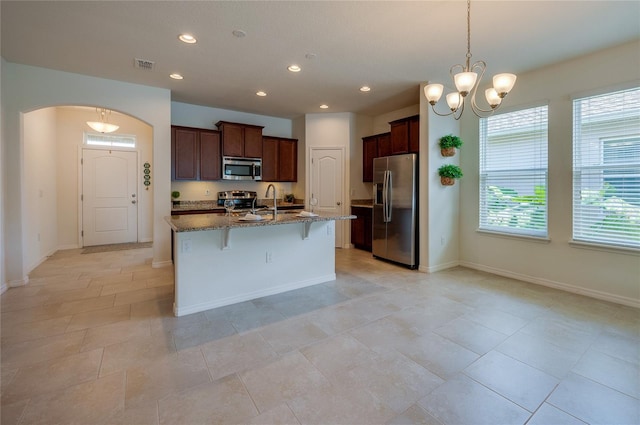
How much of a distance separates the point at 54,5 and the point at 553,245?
236 inches

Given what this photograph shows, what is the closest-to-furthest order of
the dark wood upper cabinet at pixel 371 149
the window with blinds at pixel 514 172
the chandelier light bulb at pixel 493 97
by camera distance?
1. the chandelier light bulb at pixel 493 97
2. the window with blinds at pixel 514 172
3. the dark wood upper cabinet at pixel 371 149

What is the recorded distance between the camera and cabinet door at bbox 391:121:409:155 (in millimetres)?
4805

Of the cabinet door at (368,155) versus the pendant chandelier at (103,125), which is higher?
the pendant chandelier at (103,125)

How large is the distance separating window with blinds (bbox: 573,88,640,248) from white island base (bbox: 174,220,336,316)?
124 inches

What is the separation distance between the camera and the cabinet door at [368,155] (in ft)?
20.0

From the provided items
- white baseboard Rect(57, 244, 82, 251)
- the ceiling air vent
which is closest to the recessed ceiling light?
the ceiling air vent

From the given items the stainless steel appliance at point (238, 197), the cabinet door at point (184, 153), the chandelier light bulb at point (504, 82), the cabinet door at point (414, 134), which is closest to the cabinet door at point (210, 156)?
the cabinet door at point (184, 153)

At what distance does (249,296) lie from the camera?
11.1 ft

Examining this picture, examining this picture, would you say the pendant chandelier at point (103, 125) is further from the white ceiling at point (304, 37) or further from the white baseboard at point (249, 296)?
the white baseboard at point (249, 296)

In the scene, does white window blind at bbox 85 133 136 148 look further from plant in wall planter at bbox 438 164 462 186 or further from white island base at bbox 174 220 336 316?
plant in wall planter at bbox 438 164 462 186

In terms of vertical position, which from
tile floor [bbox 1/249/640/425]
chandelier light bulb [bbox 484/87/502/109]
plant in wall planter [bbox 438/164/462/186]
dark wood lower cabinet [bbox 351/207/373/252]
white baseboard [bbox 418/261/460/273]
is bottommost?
tile floor [bbox 1/249/640/425]

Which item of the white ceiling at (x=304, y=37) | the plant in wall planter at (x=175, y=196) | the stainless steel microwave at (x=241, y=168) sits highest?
A: the white ceiling at (x=304, y=37)

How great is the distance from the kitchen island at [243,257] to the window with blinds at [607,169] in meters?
3.13

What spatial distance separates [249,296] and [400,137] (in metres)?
3.49
